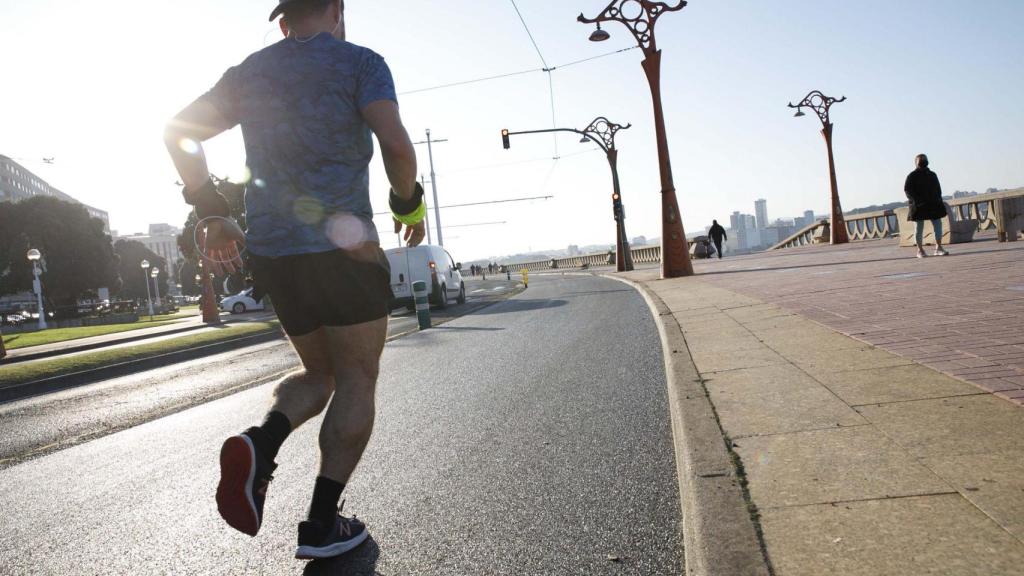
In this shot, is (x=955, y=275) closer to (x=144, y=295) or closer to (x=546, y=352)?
(x=546, y=352)

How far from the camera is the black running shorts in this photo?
2.42 metres

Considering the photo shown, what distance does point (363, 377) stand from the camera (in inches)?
98.5

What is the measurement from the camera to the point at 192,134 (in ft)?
8.42

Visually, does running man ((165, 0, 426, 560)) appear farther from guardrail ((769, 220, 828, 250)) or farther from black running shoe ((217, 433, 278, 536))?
guardrail ((769, 220, 828, 250))

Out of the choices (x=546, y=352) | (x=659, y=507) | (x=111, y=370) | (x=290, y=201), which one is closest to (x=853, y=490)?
(x=659, y=507)

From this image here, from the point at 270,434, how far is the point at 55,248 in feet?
199

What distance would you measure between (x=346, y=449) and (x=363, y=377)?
24 cm

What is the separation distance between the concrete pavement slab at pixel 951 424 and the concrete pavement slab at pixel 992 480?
89 millimetres

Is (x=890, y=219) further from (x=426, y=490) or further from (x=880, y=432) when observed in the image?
(x=426, y=490)

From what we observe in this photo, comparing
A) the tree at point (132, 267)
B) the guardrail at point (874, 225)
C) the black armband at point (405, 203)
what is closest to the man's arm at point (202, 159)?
the black armband at point (405, 203)

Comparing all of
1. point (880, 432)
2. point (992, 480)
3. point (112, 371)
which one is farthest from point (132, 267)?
point (992, 480)

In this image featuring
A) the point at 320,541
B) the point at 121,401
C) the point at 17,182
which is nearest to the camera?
the point at 320,541

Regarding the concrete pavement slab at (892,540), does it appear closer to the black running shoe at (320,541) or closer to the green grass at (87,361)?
the black running shoe at (320,541)

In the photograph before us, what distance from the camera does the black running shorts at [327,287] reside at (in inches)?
95.2
